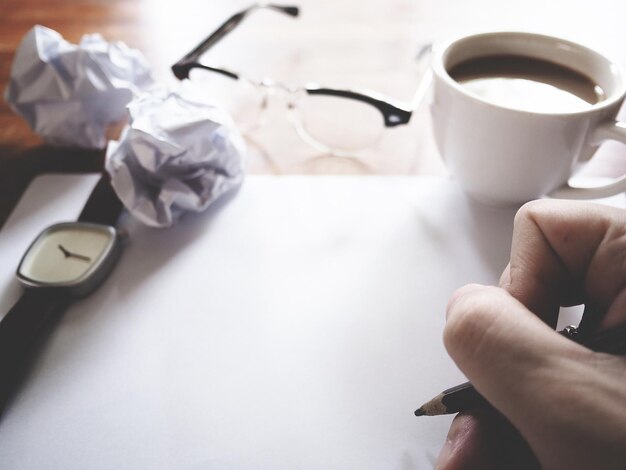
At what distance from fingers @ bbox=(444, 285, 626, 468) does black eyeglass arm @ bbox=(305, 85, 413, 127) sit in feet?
0.83

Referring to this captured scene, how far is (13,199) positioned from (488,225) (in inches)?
15.8

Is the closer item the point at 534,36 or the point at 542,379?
the point at 542,379

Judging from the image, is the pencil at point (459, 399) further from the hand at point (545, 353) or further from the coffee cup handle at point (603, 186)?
the coffee cup handle at point (603, 186)

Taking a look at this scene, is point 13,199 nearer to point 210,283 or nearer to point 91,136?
point 91,136

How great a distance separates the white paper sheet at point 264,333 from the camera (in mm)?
259

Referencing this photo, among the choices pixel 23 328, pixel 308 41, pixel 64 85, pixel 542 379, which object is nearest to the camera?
pixel 542 379

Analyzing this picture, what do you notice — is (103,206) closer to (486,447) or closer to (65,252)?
(65,252)

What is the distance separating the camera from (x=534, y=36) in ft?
1.25

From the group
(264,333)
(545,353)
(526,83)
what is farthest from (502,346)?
(526,83)

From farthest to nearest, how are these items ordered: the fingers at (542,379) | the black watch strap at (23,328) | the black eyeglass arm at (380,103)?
the black eyeglass arm at (380,103) → the black watch strap at (23,328) → the fingers at (542,379)

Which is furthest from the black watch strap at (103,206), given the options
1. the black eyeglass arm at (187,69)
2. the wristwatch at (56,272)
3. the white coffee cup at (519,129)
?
the white coffee cup at (519,129)

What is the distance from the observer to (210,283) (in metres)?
0.34

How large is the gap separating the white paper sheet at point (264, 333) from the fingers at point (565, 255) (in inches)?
2.9

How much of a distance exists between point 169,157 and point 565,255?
28cm
